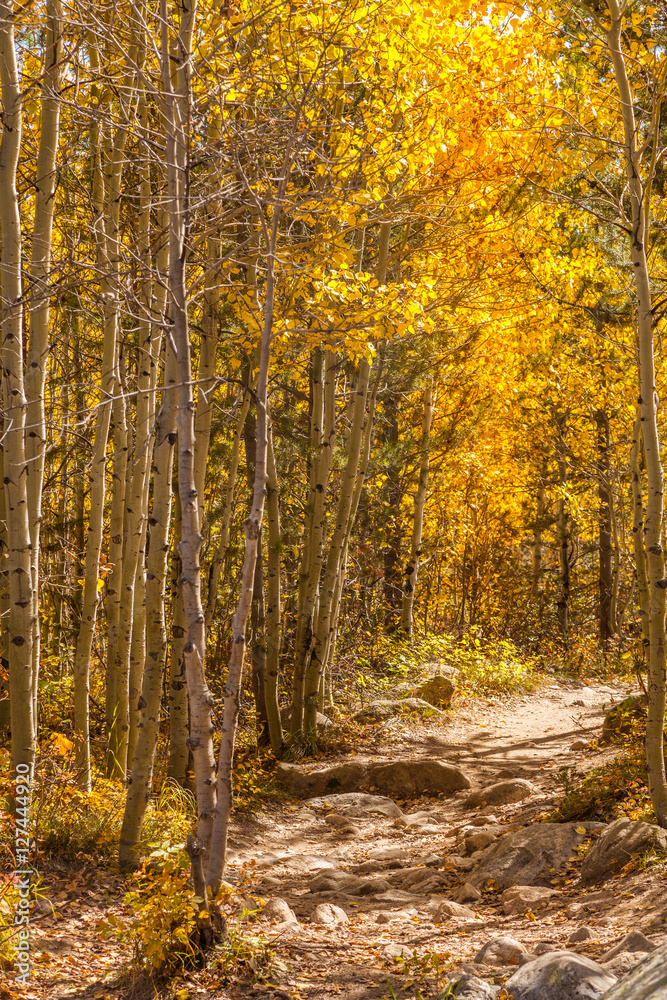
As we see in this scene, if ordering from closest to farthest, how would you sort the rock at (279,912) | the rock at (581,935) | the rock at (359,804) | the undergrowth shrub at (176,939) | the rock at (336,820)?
the undergrowth shrub at (176,939)
the rock at (581,935)
the rock at (279,912)
the rock at (336,820)
the rock at (359,804)

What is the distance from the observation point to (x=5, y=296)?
4.49 metres

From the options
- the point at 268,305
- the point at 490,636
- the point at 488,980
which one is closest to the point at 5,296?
the point at 268,305

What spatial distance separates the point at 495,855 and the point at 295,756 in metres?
3.10

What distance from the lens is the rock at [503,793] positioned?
6949mm

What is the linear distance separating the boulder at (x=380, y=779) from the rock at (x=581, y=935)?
383 cm

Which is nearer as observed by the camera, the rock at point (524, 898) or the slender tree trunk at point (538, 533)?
the rock at point (524, 898)

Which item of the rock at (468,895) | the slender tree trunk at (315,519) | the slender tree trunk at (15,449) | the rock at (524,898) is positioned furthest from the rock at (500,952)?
the slender tree trunk at (315,519)

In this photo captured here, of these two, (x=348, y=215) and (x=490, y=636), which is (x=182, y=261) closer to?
(x=348, y=215)

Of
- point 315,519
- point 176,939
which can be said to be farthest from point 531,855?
point 315,519

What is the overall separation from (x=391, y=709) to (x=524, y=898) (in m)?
5.00

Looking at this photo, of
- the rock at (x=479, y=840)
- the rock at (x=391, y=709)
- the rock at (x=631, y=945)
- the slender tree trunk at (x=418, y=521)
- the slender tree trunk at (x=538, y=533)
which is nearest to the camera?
the rock at (x=631, y=945)

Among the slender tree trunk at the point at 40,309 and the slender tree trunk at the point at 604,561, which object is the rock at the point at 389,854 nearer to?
the slender tree trunk at the point at 40,309

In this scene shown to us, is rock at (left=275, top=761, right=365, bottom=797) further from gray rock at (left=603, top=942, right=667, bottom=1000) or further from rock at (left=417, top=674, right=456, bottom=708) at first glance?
gray rock at (left=603, top=942, right=667, bottom=1000)

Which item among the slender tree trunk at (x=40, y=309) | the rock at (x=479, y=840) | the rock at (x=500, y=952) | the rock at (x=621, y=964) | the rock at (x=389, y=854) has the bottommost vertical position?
the rock at (x=389, y=854)
